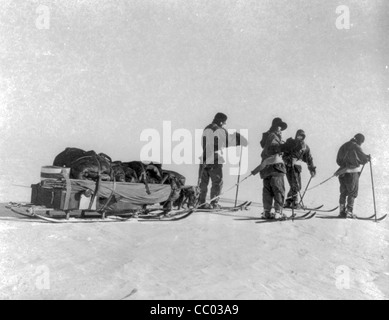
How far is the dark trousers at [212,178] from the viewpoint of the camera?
9.27 m

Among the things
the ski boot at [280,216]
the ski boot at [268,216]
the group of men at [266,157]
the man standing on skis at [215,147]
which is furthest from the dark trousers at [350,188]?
the man standing on skis at [215,147]

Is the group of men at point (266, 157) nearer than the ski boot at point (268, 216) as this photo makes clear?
No

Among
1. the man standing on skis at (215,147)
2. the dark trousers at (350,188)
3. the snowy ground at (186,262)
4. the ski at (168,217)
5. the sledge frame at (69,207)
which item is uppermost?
the man standing on skis at (215,147)

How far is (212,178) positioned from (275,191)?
5.17 ft

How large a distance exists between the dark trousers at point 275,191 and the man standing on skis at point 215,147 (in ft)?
3.89

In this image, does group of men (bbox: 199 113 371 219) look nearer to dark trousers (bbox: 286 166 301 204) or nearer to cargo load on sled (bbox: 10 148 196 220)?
dark trousers (bbox: 286 166 301 204)

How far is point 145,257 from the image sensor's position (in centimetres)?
532

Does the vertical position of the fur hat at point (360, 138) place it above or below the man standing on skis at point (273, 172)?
above

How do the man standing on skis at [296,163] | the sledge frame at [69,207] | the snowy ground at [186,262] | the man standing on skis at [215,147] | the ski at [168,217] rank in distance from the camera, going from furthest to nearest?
the man standing on skis at [296,163]
the man standing on skis at [215,147]
the ski at [168,217]
the sledge frame at [69,207]
the snowy ground at [186,262]

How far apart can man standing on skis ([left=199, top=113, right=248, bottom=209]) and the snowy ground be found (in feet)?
6.07

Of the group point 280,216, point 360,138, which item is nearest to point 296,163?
point 360,138

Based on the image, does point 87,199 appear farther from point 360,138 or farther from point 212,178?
point 360,138

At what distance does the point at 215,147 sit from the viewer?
915 centimetres

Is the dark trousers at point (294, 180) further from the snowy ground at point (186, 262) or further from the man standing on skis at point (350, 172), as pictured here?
the snowy ground at point (186, 262)
